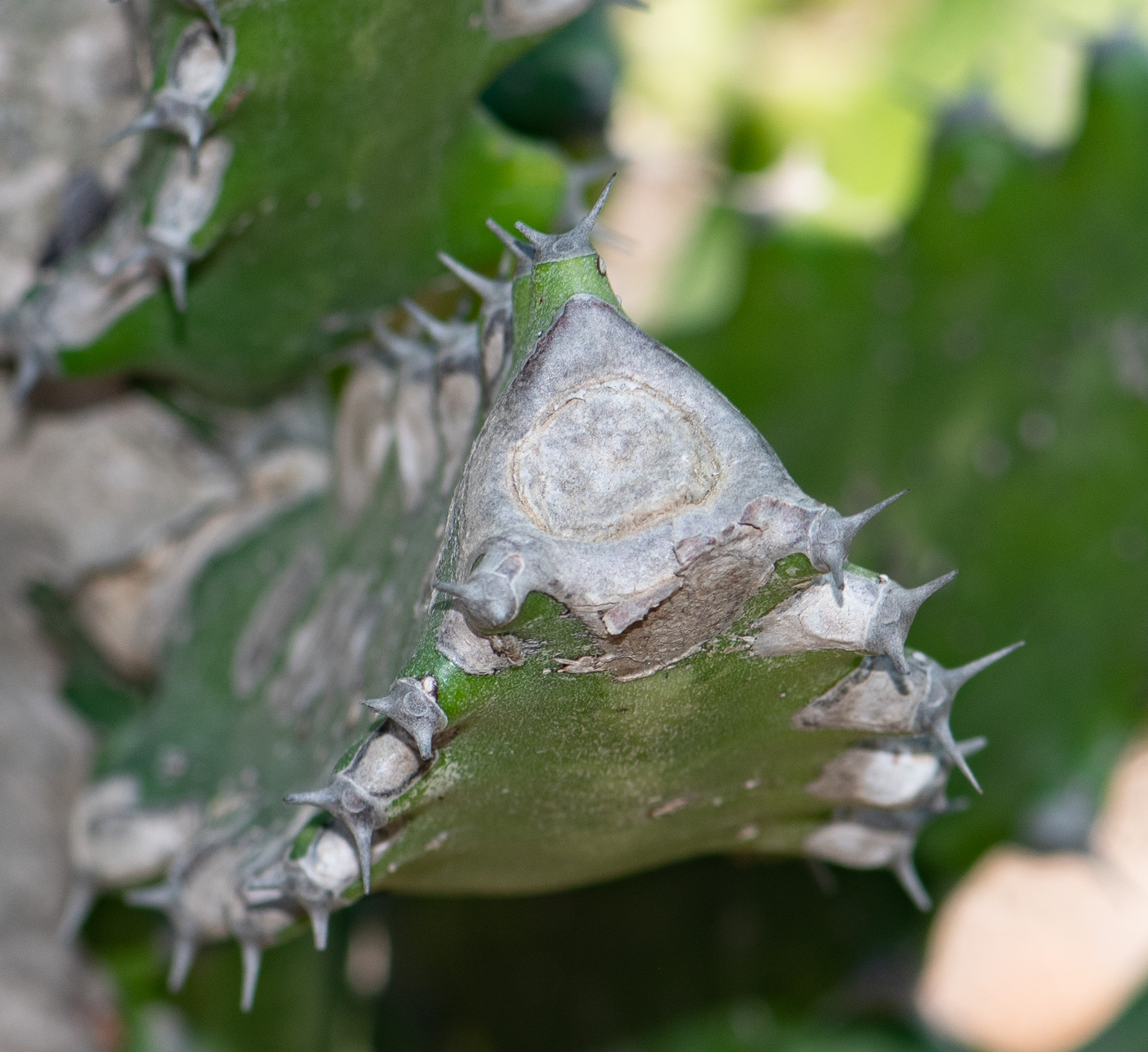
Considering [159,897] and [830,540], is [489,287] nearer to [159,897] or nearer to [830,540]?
[830,540]

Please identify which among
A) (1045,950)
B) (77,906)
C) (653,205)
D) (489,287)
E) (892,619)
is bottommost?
(1045,950)

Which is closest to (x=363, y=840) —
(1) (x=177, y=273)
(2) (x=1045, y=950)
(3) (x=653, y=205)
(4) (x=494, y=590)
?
(4) (x=494, y=590)

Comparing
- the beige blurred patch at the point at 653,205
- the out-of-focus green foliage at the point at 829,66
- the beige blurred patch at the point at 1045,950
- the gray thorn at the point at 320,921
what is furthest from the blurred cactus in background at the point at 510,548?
the beige blurred patch at the point at 653,205

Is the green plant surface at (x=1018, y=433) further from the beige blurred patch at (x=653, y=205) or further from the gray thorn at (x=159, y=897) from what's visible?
the beige blurred patch at (x=653, y=205)

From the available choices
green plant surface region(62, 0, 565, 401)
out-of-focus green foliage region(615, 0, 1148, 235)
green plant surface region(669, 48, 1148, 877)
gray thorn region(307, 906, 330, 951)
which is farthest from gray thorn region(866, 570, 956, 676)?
out-of-focus green foliage region(615, 0, 1148, 235)

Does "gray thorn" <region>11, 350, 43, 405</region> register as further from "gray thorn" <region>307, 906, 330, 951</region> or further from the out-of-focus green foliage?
the out-of-focus green foliage

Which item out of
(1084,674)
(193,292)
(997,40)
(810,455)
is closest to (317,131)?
(193,292)
